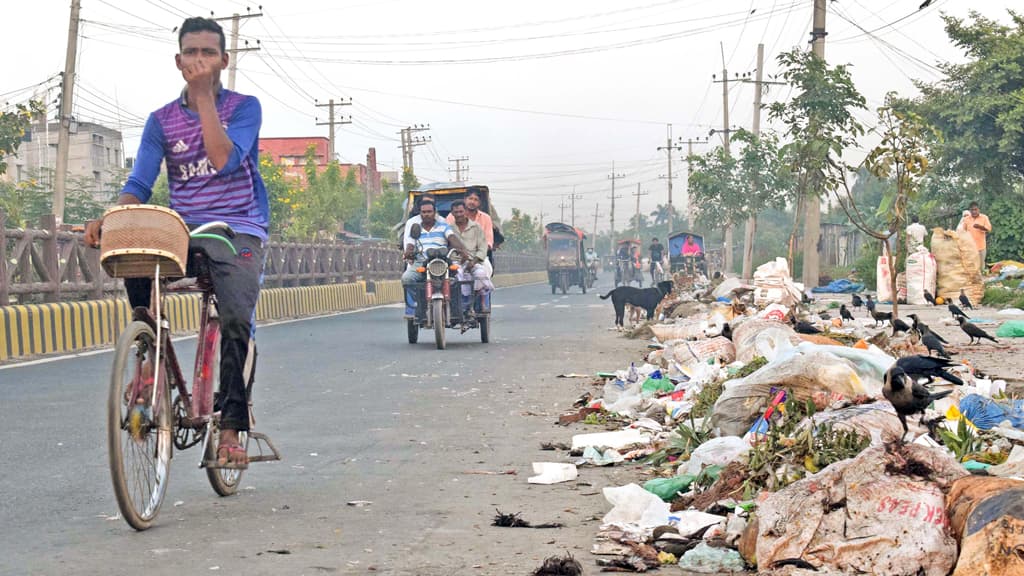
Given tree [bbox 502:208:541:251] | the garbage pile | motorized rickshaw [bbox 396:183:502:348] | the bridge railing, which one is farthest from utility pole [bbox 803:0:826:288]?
tree [bbox 502:208:541:251]

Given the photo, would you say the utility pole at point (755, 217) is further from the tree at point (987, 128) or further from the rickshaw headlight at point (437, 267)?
the rickshaw headlight at point (437, 267)

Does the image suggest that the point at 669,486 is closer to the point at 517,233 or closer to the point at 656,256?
the point at 656,256

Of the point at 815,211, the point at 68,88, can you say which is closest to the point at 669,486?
the point at 815,211

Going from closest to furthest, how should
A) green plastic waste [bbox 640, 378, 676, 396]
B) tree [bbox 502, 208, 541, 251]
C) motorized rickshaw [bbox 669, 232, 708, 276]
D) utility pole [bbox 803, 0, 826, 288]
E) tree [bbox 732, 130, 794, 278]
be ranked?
green plastic waste [bbox 640, 378, 676, 396] → utility pole [bbox 803, 0, 826, 288] → tree [bbox 732, 130, 794, 278] → motorized rickshaw [bbox 669, 232, 708, 276] → tree [bbox 502, 208, 541, 251]

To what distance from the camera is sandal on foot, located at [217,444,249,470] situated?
5.07m

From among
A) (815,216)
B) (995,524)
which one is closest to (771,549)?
(995,524)

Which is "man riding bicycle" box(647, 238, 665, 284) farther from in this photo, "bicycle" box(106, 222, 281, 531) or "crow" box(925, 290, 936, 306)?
"bicycle" box(106, 222, 281, 531)

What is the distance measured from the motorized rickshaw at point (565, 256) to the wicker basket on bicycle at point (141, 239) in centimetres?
4084

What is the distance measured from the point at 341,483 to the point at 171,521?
1.19 m

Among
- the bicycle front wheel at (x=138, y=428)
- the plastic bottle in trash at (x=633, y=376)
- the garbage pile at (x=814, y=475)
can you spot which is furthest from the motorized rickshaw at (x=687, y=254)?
the bicycle front wheel at (x=138, y=428)

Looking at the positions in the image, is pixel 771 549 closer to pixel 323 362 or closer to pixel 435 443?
pixel 435 443

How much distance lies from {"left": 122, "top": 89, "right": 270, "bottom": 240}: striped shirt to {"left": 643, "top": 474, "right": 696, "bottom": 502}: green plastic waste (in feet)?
6.95

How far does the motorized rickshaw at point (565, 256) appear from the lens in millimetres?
46875

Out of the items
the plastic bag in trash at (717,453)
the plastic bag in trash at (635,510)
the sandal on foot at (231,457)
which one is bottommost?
the plastic bag in trash at (635,510)
